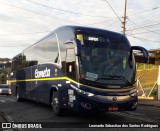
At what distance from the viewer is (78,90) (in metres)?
12.3

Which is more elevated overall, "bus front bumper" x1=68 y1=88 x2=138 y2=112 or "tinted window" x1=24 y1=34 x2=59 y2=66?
"tinted window" x1=24 y1=34 x2=59 y2=66

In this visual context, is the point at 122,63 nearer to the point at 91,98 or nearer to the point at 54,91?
the point at 91,98

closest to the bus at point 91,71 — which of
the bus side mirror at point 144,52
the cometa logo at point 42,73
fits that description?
→ the bus side mirror at point 144,52

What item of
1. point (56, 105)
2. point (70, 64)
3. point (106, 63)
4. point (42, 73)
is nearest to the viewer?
point (106, 63)

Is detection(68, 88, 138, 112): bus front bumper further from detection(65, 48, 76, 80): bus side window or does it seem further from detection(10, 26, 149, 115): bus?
detection(65, 48, 76, 80): bus side window

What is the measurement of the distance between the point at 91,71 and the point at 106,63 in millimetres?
670

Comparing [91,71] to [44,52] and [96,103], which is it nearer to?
[96,103]

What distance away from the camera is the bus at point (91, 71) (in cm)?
1223

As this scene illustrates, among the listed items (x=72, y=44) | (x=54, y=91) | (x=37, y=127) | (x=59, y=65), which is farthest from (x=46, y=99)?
(x=37, y=127)

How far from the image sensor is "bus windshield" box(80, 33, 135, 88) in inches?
489

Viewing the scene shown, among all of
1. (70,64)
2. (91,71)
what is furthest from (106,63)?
(70,64)

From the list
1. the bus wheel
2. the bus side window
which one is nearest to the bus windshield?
the bus side window

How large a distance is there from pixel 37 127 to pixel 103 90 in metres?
2.55

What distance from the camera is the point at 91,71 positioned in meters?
12.4
